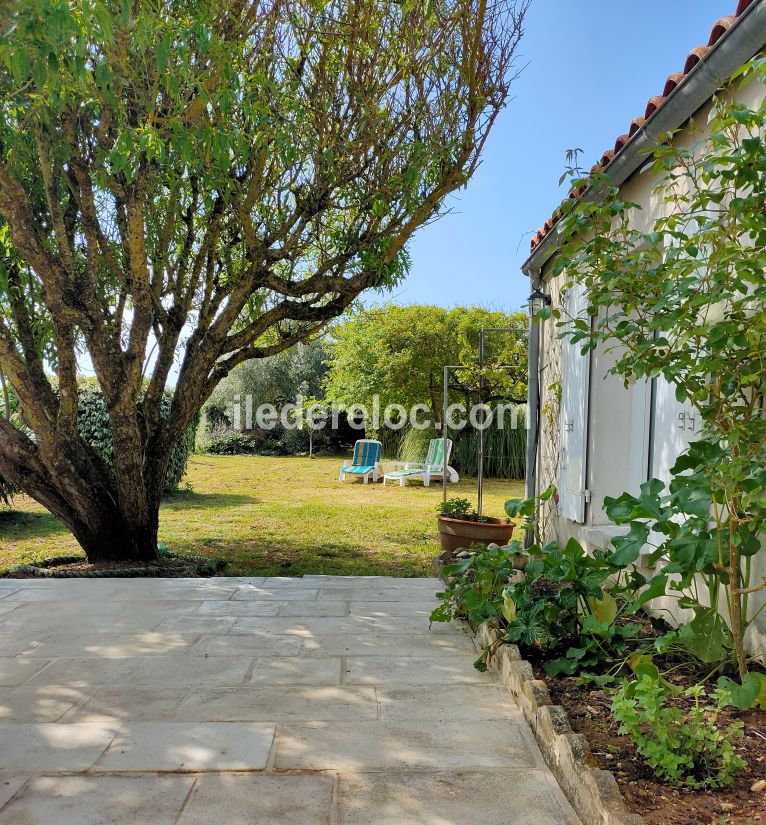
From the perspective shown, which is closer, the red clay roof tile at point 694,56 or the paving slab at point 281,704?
the paving slab at point 281,704

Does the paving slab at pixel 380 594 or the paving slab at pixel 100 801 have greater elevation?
the paving slab at pixel 380 594

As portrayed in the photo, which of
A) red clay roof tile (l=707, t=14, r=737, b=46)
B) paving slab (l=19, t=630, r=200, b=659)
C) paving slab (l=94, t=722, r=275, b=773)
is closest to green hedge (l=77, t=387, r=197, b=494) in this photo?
paving slab (l=19, t=630, r=200, b=659)

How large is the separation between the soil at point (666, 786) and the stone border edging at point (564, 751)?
2.6 inches

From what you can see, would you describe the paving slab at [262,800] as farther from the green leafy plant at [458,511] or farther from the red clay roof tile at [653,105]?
the green leafy plant at [458,511]

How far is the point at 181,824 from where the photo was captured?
1866 millimetres

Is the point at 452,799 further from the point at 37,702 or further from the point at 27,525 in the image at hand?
the point at 27,525

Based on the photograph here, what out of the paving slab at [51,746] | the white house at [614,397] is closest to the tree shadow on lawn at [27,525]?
the white house at [614,397]

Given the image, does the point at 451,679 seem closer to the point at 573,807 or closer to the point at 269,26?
the point at 573,807

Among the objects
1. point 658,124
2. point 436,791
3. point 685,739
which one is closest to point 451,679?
point 436,791

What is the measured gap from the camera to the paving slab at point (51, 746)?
219 centimetres

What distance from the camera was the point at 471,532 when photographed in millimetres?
5762

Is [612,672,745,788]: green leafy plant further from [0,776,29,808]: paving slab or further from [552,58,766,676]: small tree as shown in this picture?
[0,776,29,808]: paving slab

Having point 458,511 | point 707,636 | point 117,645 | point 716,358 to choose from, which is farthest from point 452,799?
point 458,511

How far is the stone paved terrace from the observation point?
1.98m
